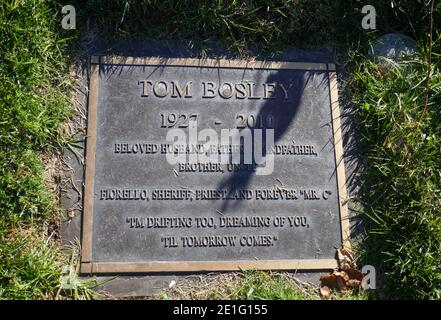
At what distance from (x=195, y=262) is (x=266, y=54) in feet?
5.00

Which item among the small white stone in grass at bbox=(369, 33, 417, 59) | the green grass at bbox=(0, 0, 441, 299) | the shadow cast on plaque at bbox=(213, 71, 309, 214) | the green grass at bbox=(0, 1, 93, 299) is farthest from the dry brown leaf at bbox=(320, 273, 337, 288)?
the small white stone in grass at bbox=(369, 33, 417, 59)

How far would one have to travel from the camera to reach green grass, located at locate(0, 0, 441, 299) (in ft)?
9.41

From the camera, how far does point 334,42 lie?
3.42m

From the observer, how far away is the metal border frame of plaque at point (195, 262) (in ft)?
9.32

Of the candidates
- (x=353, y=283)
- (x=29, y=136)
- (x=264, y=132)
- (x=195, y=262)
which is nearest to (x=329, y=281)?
(x=353, y=283)

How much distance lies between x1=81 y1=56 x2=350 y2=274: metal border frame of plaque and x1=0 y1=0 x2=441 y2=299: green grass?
0.11 m

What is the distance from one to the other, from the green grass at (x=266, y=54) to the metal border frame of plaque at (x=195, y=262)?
0.11m

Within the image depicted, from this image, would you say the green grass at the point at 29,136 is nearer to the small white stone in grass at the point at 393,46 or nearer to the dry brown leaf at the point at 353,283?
the dry brown leaf at the point at 353,283

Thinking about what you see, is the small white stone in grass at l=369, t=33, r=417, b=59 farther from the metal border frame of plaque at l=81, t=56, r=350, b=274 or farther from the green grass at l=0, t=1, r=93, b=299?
the green grass at l=0, t=1, r=93, b=299

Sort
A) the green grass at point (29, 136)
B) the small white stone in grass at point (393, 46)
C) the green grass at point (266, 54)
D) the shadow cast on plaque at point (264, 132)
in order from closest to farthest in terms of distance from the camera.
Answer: the green grass at point (29, 136) < the green grass at point (266, 54) < the shadow cast on plaque at point (264, 132) < the small white stone in grass at point (393, 46)

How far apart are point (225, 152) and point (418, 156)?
1295 millimetres

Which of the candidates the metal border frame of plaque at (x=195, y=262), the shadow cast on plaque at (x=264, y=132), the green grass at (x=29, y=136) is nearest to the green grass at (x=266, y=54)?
the green grass at (x=29, y=136)

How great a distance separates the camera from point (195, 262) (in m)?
2.90

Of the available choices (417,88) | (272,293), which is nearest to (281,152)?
(272,293)
